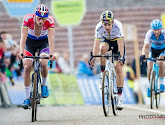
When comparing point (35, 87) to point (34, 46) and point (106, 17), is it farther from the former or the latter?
point (106, 17)

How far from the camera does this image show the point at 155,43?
13320mm

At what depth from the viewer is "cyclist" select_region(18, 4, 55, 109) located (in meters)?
10.3

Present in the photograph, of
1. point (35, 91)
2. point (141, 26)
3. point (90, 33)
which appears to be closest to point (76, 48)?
point (90, 33)

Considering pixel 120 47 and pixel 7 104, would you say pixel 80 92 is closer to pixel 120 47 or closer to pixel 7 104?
pixel 7 104

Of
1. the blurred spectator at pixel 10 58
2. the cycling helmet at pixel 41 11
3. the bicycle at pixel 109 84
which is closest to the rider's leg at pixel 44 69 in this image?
the cycling helmet at pixel 41 11

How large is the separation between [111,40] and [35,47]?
1.79 metres

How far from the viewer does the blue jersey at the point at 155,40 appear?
42.5 ft

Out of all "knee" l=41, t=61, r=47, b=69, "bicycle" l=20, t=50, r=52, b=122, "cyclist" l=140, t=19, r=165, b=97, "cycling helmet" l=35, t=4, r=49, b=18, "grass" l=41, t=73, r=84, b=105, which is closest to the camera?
"bicycle" l=20, t=50, r=52, b=122

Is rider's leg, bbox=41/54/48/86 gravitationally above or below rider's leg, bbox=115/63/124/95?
above

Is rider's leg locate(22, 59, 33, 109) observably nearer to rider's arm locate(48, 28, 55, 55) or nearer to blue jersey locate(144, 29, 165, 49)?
rider's arm locate(48, 28, 55, 55)

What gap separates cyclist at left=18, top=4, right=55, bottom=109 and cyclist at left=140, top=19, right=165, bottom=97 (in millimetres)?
2983

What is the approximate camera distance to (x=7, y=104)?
1594 cm

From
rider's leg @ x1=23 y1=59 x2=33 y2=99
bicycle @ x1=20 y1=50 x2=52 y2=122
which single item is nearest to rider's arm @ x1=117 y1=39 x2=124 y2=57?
bicycle @ x1=20 y1=50 x2=52 y2=122

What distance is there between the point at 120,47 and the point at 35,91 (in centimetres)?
221
